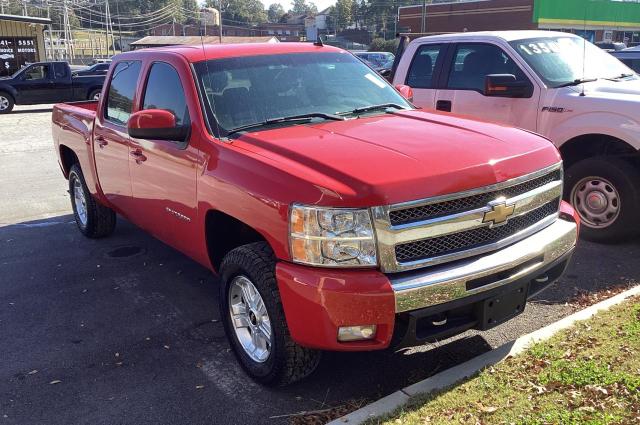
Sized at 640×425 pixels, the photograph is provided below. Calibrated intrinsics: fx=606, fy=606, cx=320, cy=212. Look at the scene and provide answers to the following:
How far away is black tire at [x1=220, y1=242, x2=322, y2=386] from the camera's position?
329 centimetres

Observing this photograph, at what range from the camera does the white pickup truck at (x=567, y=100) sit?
5.66 meters

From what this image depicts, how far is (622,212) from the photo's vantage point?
18.6ft

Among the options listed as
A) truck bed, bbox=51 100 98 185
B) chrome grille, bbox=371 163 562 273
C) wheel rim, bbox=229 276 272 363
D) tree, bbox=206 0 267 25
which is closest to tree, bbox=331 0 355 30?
tree, bbox=206 0 267 25

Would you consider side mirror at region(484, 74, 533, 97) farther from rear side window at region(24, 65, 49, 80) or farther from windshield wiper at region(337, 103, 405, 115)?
rear side window at region(24, 65, 49, 80)

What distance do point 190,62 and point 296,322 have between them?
222cm

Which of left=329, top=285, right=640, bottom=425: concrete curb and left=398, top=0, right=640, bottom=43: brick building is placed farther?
left=398, top=0, right=640, bottom=43: brick building

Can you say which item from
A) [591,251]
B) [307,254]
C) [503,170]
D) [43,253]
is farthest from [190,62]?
[591,251]

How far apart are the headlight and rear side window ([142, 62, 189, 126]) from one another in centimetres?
157

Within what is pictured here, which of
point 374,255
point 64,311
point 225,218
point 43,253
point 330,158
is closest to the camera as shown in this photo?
point 374,255

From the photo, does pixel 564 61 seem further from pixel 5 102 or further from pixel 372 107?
Result: pixel 5 102

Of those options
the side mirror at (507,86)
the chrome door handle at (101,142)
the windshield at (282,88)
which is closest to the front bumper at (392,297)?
the windshield at (282,88)

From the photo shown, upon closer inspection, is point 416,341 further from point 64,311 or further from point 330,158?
point 64,311

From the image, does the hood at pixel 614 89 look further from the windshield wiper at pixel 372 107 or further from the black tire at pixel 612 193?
the windshield wiper at pixel 372 107

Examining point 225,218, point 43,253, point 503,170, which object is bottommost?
point 43,253
